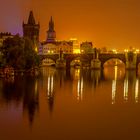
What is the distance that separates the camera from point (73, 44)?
73500 millimetres

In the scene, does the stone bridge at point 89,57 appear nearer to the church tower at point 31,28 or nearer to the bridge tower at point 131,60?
the bridge tower at point 131,60

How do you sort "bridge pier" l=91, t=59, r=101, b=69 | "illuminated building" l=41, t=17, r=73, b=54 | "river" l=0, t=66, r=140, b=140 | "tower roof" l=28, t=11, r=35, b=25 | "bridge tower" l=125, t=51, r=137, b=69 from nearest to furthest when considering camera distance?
"river" l=0, t=66, r=140, b=140
"bridge tower" l=125, t=51, r=137, b=69
"bridge pier" l=91, t=59, r=101, b=69
"tower roof" l=28, t=11, r=35, b=25
"illuminated building" l=41, t=17, r=73, b=54

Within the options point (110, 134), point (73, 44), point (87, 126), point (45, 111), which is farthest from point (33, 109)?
point (73, 44)

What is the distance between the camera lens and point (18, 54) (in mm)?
34812

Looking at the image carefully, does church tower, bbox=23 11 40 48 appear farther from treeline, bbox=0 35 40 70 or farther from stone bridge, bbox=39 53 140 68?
treeline, bbox=0 35 40 70

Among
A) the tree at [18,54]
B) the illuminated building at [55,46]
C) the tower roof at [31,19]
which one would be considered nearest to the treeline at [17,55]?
the tree at [18,54]

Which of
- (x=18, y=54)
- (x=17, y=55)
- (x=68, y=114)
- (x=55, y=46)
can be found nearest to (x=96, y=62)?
(x=55, y=46)

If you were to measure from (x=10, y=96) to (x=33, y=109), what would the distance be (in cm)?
374

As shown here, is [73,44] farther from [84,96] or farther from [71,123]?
[71,123]

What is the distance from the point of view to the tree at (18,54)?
34688 millimetres

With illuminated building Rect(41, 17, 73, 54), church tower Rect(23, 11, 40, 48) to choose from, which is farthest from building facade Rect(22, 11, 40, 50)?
illuminated building Rect(41, 17, 73, 54)

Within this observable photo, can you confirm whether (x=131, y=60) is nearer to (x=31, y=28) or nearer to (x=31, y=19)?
(x=31, y=28)

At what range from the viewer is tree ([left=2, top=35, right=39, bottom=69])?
114 ft

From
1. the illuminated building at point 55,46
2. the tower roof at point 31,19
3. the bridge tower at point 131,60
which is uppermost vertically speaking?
the tower roof at point 31,19
